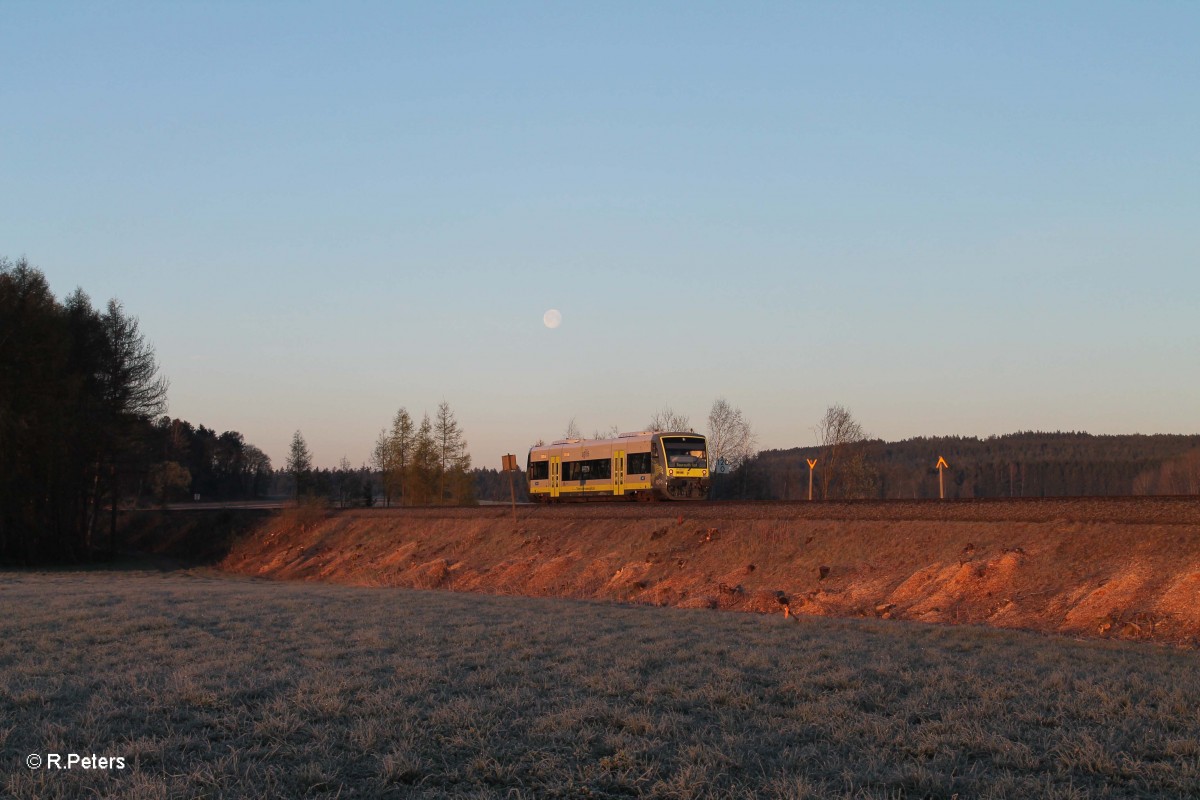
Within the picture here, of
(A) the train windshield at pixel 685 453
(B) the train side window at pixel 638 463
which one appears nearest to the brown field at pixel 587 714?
(A) the train windshield at pixel 685 453

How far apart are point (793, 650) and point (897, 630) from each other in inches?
168

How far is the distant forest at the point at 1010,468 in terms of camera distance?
272ft

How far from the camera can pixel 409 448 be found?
80375 millimetres

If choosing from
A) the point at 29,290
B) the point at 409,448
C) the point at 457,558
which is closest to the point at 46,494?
the point at 29,290

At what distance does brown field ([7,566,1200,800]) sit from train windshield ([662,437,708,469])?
1054 inches

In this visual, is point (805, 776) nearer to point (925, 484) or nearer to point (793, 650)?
point (793, 650)

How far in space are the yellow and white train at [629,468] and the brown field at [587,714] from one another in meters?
26.8

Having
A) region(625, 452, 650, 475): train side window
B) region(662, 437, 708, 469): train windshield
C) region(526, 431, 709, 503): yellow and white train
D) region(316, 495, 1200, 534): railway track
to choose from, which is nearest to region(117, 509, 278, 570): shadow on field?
region(526, 431, 709, 503): yellow and white train

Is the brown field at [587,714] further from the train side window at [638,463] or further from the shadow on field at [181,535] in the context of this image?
the shadow on field at [181,535]

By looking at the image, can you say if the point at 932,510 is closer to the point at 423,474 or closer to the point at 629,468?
the point at 629,468

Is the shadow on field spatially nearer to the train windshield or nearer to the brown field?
the train windshield

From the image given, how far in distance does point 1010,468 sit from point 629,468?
100618mm

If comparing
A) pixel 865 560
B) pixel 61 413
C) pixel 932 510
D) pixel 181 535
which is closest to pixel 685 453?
pixel 932 510

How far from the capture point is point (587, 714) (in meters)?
7.99
